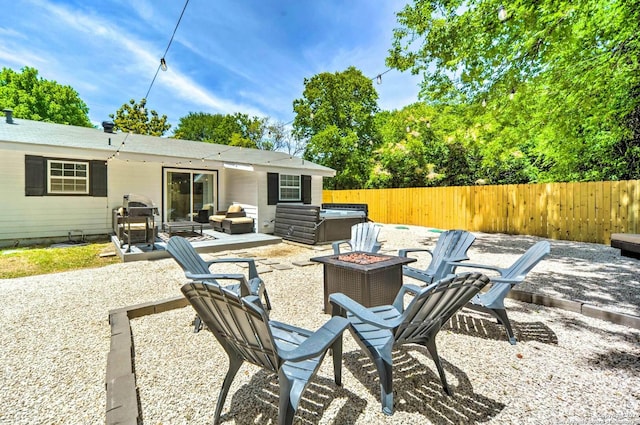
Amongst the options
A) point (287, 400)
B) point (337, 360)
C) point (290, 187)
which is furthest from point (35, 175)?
point (287, 400)

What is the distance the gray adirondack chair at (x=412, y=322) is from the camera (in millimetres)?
1912

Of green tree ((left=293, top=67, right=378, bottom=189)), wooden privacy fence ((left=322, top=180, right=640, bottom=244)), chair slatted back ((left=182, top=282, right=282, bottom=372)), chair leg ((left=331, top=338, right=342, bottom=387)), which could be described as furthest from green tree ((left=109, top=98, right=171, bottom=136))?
chair leg ((left=331, top=338, right=342, bottom=387))

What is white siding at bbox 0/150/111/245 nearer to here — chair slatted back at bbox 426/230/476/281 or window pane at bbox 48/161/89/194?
window pane at bbox 48/161/89/194

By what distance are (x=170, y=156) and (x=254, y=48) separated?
544 centimetres

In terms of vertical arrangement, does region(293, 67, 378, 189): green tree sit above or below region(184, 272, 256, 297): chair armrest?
above

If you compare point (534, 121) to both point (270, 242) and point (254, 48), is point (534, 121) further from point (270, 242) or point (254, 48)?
point (254, 48)

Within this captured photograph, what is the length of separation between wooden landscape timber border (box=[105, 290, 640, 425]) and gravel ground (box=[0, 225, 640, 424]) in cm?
12

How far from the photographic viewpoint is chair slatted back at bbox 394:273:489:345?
1892 mm

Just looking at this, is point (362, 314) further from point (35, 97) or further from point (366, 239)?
point (35, 97)

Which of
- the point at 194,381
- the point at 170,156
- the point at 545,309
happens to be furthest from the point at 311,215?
the point at 194,381

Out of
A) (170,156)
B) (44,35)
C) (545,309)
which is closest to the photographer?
(545,309)

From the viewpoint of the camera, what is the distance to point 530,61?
6922 millimetres

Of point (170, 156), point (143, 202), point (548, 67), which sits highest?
point (548, 67)

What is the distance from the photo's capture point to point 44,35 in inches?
292
